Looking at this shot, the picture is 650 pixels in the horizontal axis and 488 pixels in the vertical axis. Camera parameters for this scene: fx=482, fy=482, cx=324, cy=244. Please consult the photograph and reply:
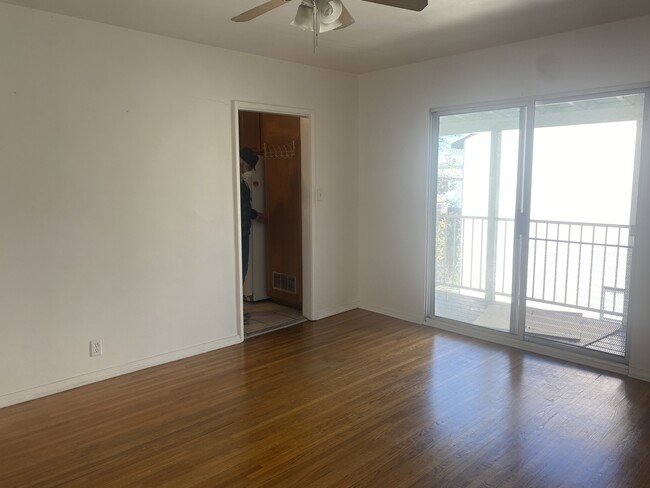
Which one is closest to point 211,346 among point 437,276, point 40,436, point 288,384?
point 288,384

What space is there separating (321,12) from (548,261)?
114 inches

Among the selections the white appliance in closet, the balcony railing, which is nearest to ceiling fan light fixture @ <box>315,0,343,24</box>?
the balcony railing

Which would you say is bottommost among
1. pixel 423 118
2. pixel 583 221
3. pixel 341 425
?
pixel 341 425

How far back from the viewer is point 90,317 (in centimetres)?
354

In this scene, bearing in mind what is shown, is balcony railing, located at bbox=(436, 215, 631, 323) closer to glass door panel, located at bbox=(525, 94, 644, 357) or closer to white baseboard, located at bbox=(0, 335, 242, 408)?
glass door panel, located at bbox=(525, 94, 644, 357)

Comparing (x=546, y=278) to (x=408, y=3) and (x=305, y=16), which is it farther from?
(x=305, y=16)

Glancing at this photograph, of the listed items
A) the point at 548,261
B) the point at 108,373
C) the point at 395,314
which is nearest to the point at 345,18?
the point at 548,261

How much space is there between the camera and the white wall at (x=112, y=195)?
10.5 ft

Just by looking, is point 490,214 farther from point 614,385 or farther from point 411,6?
point 411,6

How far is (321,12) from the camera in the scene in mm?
2373

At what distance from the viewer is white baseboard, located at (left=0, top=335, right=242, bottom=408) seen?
3.26 meters

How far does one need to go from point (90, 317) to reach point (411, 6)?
117 inches

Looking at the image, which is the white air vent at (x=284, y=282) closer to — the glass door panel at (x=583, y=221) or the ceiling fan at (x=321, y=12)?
the glass door panel at (x=583, y=221)

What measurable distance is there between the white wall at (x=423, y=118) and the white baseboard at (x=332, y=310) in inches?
5.2
